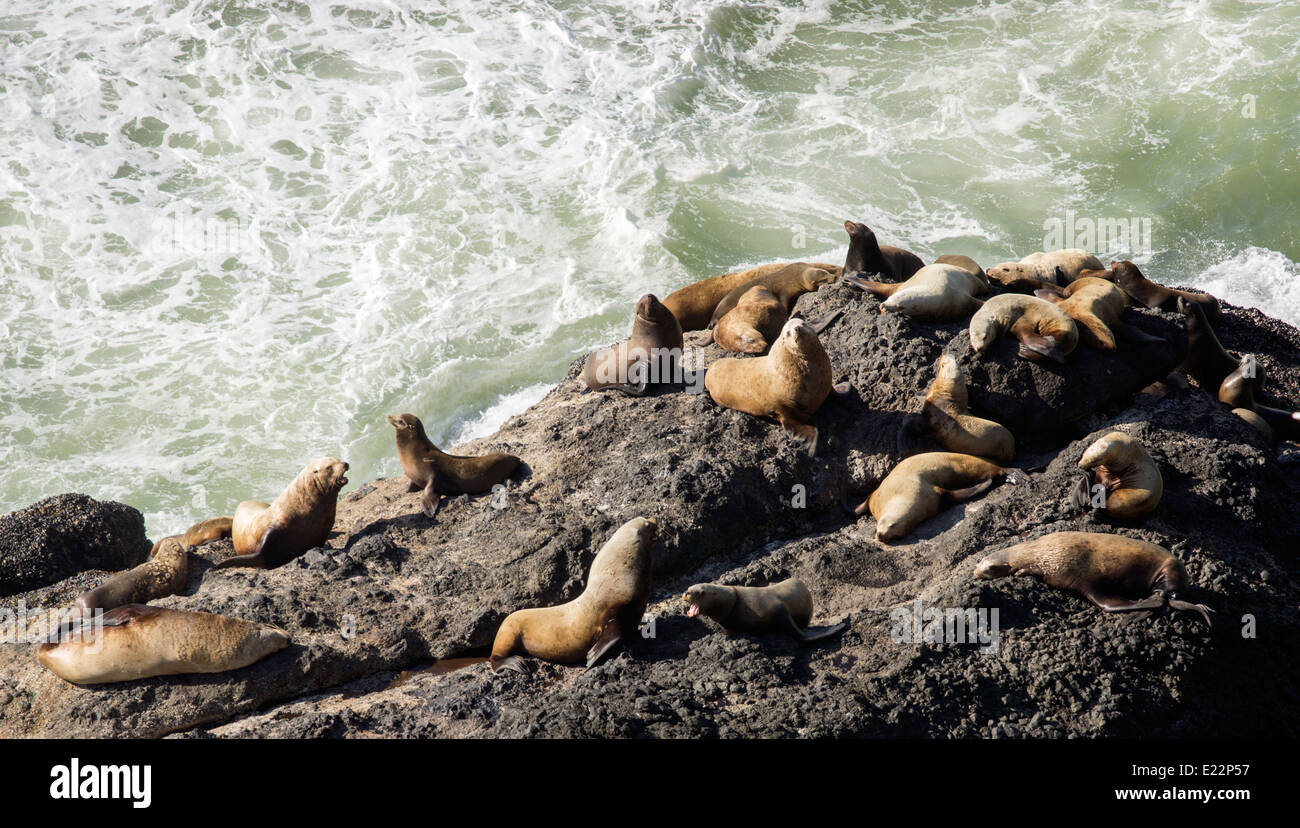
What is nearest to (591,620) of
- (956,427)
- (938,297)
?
(956,427)

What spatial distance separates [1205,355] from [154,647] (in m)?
6.63

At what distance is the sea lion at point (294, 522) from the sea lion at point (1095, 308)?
16.0 feet

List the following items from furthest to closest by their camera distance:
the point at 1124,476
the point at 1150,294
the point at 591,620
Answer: the point at 1150,294 → the point at 1124,476 → the point at 591,620

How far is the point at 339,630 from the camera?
6.01m

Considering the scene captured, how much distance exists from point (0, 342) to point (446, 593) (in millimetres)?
9803

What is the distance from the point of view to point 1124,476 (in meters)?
5.59

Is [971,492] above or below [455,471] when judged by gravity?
above

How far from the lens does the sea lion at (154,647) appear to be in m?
5.55

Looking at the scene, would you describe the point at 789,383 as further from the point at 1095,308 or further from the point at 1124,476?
the point at 1095,308

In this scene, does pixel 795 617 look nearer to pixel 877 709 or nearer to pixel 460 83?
pixel 877 709

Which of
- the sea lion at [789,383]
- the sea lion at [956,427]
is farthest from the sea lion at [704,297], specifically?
the sea lion at [956,427]

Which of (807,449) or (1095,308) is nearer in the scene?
(807,449)

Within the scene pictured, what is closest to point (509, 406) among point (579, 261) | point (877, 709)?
point (579, 261)

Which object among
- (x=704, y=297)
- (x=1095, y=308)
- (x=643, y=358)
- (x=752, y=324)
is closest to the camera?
(x=1095, y=308)
